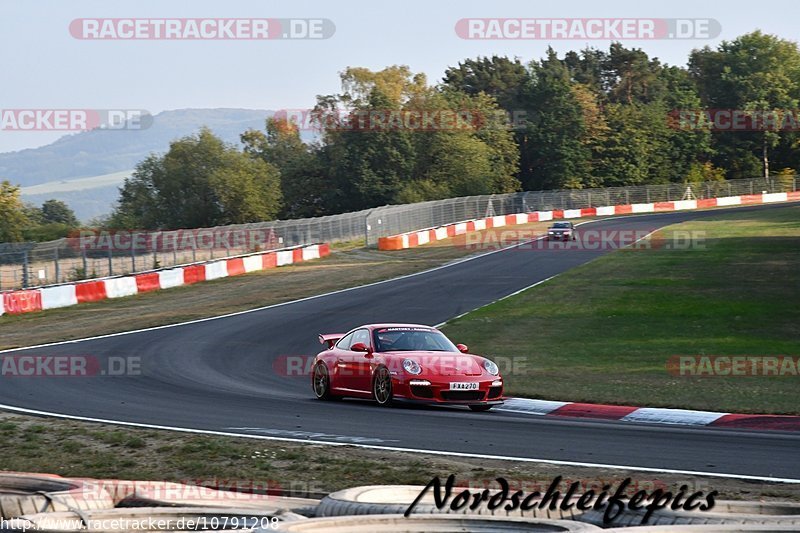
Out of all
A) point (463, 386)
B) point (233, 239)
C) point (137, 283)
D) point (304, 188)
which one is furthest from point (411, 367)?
point (304, 188)

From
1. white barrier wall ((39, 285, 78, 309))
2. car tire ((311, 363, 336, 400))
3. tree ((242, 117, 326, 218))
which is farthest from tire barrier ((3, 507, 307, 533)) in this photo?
tree ((242, 117, 326, 218))

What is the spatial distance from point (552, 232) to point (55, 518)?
51.3 meters

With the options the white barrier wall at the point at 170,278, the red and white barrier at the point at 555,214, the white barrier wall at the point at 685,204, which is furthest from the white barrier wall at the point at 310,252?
the white barrier wall at the point at 685,204

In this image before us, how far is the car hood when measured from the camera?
49.8 ft

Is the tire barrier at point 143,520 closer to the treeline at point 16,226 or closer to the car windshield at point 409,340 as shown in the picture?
the car windshield at point 409,340

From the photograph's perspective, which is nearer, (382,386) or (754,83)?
(382,386)

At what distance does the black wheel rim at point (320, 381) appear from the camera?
1636 centimetres

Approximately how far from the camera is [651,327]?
24.1 meters

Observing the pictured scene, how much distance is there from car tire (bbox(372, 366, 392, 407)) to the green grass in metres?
→ 2.22

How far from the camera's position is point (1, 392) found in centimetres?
1709

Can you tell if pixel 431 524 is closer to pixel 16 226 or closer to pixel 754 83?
pixel 16 226

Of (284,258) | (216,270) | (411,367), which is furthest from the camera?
(284,258)

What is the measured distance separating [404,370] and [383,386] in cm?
44

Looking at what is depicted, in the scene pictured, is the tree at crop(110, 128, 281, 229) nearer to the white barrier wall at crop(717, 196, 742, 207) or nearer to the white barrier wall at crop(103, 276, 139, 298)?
the white barrier wall at crop(717, 196, 742, 207)
